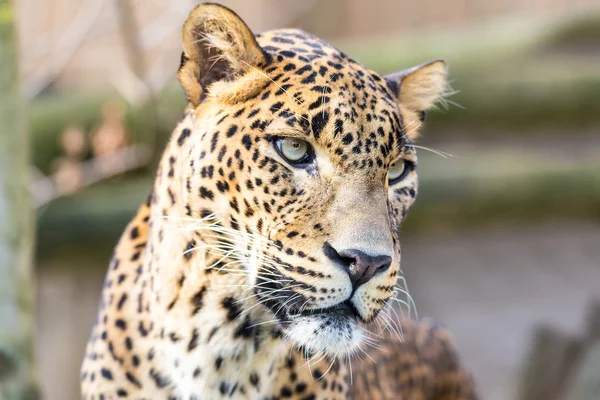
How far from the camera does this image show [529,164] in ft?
36.0

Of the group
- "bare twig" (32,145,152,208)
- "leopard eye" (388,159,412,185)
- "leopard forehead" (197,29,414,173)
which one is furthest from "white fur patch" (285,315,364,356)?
"bare twig" (32,145,152,208)

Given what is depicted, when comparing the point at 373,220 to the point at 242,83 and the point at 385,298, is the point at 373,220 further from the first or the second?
the point at 242,83

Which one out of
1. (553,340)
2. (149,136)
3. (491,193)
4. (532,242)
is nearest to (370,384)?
(553,340)

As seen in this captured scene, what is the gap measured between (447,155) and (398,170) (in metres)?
4.24

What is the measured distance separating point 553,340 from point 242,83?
4904mm

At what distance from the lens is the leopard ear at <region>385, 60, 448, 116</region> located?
13.5ft

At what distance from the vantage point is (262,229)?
3.55 metres

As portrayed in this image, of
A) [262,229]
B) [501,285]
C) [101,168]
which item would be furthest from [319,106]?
[501,285]

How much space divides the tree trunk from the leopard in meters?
0.33

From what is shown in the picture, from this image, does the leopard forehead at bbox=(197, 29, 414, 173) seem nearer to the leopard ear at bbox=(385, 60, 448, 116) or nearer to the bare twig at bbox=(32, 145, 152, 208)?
the leopard ear at bbox=(385, 60, 448, 116)

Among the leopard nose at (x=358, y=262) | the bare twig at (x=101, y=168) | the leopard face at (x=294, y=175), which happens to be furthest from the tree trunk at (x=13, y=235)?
the bare twig at (x=101, y=168)

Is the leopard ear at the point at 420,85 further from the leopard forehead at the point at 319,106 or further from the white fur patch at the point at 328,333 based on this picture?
the white fur patch at the point at 328,333

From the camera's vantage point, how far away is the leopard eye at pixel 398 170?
3.84 metres

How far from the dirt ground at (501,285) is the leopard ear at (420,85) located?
634 cm
